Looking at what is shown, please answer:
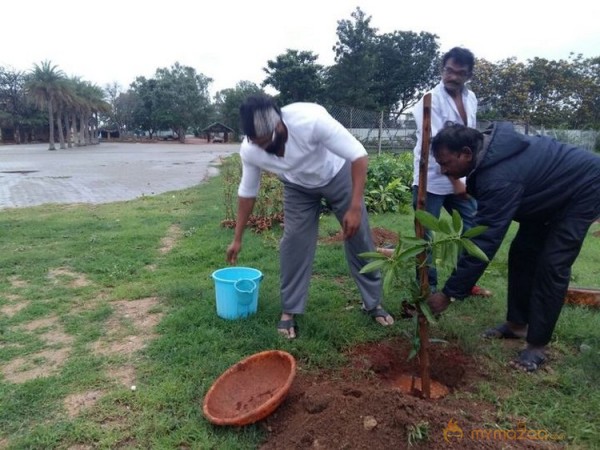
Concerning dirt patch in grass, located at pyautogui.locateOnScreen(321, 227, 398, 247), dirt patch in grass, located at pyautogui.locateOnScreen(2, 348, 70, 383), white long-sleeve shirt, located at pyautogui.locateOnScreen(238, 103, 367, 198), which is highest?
white long-sleeve shirt, located at pyautogui.locateOnScreen(238, 103, 367, 198)

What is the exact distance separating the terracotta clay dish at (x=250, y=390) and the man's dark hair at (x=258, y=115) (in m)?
1.18

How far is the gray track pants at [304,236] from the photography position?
3.00 meters

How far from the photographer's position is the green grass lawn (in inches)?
86.7

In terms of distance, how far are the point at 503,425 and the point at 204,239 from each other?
4.41 metres

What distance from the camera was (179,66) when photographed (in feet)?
210

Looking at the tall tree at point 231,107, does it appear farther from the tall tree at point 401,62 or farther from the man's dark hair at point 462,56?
the man's dark hair at point 462,56

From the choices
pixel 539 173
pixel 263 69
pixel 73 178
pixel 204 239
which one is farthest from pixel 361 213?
pixel 263 69

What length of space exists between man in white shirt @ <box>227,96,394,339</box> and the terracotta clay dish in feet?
1.79

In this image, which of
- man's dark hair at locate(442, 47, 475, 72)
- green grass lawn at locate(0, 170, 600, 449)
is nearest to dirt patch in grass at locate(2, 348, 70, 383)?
green grass lawn at locate(0, 170, 600, 449)

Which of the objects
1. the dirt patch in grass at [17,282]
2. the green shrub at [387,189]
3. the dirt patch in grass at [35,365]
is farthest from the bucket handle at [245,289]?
the green shrub at [387,189]

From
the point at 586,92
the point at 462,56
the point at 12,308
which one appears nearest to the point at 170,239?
the point at 12,308

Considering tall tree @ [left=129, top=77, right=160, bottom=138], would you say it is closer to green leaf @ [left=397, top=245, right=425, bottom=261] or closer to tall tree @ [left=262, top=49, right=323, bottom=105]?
tall tree @ [left=262, top=49, right=323, bottom=105]

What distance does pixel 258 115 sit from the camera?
241 cm

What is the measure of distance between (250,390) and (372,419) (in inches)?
28.4
